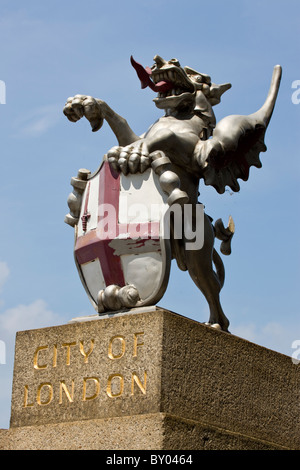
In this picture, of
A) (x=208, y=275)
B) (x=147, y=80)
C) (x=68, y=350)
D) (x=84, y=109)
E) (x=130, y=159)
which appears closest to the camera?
(x=68, y=350)

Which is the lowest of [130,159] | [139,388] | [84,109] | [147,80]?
[139,388]

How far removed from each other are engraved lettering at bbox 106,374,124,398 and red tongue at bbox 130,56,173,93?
2824mm

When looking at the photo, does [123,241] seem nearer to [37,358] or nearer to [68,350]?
[68,350]

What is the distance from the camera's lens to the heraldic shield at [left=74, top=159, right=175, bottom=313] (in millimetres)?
7125

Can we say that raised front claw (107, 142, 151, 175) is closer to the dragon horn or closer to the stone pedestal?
the stone pedestal

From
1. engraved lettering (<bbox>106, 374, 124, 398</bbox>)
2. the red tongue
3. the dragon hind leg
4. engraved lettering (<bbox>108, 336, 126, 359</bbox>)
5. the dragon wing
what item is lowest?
engraved lettering (<bbox>106, 374, 124, 398</bbox>)

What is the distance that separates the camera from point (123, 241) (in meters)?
7.27

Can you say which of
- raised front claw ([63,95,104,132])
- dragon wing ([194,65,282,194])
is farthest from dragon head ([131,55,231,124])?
raised front claw ([63,95,104,132])

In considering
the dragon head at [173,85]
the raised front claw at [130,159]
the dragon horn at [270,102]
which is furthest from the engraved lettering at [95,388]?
the dragon horn at [270,102]

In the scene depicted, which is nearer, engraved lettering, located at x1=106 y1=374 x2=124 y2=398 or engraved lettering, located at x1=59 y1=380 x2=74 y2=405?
engraved lettering, located at x1=106 y1=374 x2=124 y2=398

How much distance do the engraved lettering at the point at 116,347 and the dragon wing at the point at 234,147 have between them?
5.93ft

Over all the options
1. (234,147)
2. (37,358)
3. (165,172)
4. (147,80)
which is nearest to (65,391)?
(37,358)

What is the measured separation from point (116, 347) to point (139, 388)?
1.37 ft

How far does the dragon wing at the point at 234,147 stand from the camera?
7742 mm
